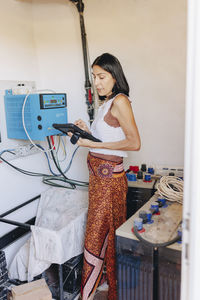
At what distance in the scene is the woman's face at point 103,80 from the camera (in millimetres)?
1671

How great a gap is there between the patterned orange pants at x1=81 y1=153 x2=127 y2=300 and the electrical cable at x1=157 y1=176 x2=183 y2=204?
25 centimetres

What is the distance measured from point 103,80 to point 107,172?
0.56 metres

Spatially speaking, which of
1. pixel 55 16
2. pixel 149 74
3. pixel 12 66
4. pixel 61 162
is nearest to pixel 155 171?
pixel 149 74

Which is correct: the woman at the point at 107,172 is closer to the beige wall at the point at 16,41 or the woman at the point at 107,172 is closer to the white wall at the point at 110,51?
the white wall at the point at 110,51

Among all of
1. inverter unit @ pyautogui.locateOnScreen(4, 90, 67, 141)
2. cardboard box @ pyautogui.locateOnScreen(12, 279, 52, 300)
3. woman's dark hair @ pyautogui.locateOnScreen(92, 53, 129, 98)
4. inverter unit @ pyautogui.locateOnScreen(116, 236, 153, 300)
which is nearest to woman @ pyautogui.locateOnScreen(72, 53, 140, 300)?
woman's dark hair @ pyautogui.locateOnScreen(92, 53, 129, 98)

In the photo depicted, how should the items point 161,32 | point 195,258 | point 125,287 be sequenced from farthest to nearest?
point 161,32 < point 125,287 < point 195,258

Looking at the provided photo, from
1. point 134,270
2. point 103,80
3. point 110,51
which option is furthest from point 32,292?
point 110,51

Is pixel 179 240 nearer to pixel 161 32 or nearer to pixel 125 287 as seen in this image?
pixel 125 287

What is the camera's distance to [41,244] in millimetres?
1836

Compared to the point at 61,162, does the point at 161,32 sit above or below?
above

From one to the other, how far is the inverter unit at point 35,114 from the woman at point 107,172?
0.49 meters

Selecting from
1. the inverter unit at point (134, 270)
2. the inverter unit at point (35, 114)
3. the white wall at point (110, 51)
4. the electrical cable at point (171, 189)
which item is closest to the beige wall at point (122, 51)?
the white wall at point (110, 51)

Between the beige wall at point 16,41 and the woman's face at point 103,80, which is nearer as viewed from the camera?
the woman's face at point 103,80

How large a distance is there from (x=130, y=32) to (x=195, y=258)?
1.87m
